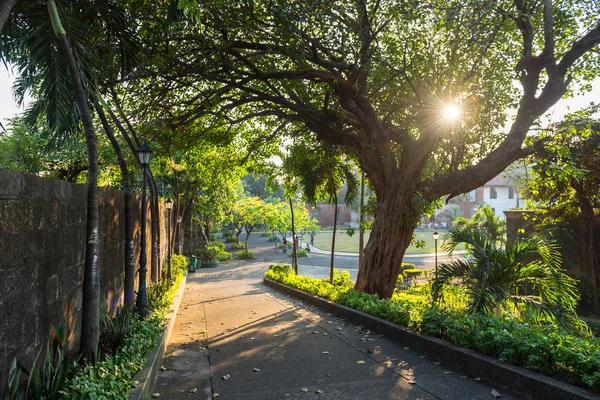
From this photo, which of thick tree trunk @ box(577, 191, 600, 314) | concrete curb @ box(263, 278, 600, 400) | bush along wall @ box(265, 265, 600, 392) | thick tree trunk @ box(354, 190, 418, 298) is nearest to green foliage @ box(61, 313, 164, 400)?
concrete curb @ box(263, 278, 600, 400)

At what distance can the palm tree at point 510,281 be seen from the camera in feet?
22.1

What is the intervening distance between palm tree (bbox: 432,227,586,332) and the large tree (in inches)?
87.4

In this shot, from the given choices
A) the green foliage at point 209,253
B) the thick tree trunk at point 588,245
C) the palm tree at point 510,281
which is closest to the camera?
the palm tree at point 510,281

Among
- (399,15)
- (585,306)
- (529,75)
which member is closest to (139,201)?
(399,15)

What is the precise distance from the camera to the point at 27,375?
10.8ft

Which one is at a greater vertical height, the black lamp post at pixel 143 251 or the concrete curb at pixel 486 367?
the black lamp post at pixel 143 251

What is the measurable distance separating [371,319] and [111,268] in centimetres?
427

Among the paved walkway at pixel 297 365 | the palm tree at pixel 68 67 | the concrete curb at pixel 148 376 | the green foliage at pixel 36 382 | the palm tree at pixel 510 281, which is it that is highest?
the palm tree at pixel 68 67

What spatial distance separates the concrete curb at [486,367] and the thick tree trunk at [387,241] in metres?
2.44

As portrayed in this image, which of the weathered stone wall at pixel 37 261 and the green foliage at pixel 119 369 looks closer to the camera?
the weathered stone wall at pixel 37 261

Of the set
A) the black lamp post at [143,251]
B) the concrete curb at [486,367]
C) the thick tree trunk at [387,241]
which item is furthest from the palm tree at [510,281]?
the black lamp post at [143,251]

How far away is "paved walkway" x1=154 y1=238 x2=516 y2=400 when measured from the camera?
4.59 metres

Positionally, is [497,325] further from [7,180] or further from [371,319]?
[7,180]

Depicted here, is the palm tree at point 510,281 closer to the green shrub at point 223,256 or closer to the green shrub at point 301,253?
the green shrub at point 223,256
